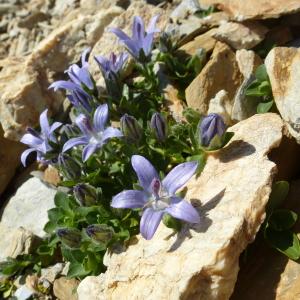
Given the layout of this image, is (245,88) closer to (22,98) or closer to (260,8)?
(260,8)

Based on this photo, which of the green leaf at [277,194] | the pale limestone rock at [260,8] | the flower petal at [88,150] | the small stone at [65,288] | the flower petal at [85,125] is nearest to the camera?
the green leaf at [277,194]

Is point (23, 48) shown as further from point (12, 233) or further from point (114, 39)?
point (12, 233)

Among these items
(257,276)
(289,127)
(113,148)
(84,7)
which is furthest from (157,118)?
(84,7)

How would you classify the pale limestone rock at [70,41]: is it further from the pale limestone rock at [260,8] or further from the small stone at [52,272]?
the small stone at [52,272]

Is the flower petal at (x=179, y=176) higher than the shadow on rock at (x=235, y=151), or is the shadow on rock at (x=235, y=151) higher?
the flower petal at (x=179, y=176)

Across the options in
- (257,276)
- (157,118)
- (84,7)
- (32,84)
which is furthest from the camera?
(84,7)

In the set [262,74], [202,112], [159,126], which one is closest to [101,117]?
[159,126]

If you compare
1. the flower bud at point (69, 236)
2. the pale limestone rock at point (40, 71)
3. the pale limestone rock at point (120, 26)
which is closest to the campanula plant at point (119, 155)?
the flower bud at point (69, 236)
